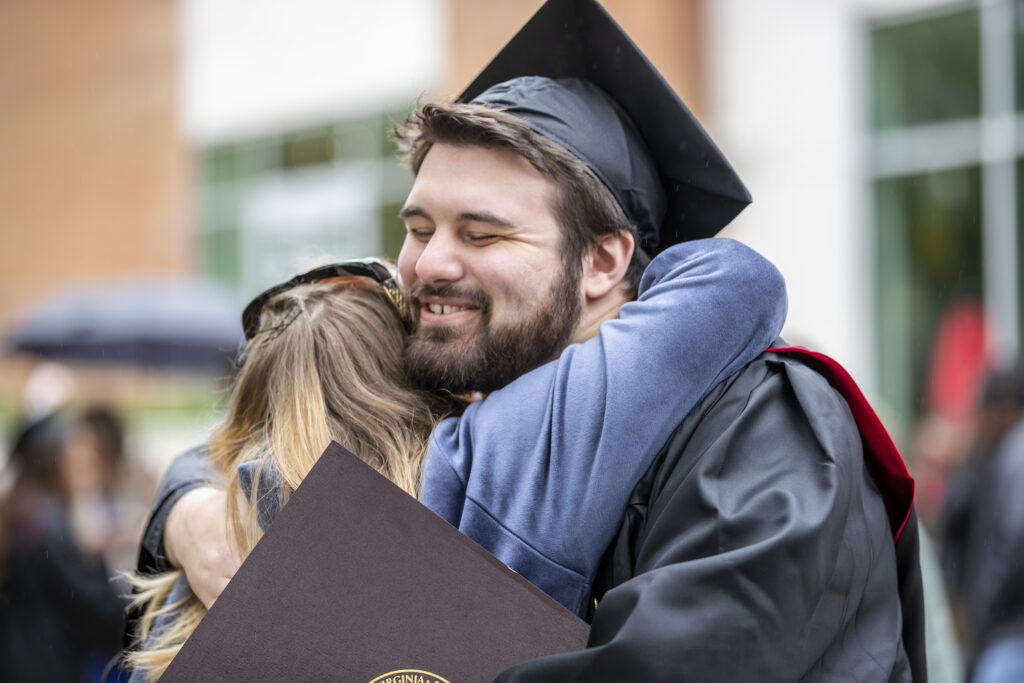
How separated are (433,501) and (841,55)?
880 cm

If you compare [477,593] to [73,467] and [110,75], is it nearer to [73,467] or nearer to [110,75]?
[73,467]

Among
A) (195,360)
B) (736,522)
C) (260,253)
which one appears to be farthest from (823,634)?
(260,253)

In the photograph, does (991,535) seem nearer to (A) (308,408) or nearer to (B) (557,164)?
(B) (557,164)

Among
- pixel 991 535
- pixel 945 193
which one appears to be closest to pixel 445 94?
pixel 991 535

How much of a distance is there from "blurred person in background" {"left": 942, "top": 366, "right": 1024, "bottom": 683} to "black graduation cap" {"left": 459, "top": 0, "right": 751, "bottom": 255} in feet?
8.49

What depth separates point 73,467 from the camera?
18.3 ft

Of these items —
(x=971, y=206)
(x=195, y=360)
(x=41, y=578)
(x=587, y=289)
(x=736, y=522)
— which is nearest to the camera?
(x=736, y=522)

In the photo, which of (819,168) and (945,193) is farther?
(819,168)

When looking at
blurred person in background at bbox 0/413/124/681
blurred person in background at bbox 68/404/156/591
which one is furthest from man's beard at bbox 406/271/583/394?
blurred person in background at bbox 68/404/156/591

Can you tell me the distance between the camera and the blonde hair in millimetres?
2219

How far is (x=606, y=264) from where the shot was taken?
2424 millimetres

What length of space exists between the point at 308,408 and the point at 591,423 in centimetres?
65

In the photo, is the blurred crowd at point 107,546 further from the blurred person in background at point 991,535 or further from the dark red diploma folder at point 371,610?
the dark red diploma folder at point 371,610

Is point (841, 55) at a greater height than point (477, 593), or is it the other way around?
point (841, 55)
